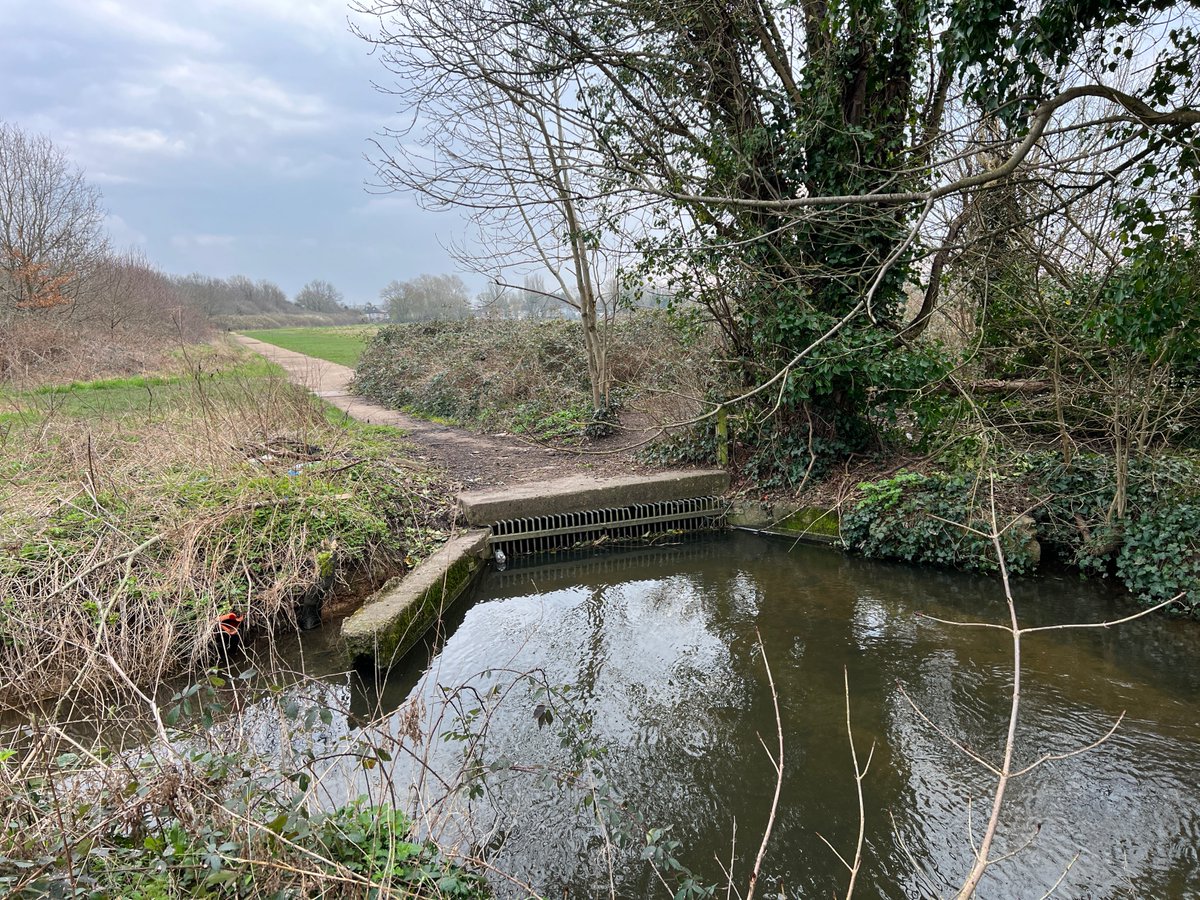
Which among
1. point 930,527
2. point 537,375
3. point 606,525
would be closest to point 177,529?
point 606,525

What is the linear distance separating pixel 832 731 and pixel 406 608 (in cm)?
315

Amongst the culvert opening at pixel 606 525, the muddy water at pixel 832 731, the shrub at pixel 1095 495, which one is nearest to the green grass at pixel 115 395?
the culvert opening at pixel 606 525

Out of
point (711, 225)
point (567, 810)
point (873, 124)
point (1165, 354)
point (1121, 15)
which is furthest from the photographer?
point (711, 225)

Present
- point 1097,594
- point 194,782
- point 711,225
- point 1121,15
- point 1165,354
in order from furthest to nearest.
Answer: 1. point 711,225
2. point 1097,594
3. point 1165,354
4. point 1121,15
5. point 194,782

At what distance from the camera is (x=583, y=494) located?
8.06m

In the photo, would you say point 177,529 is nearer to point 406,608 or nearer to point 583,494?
point 406,608

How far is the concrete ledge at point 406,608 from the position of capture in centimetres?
480

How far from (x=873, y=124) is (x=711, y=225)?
6.95 feet

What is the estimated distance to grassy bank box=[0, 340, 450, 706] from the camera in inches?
181

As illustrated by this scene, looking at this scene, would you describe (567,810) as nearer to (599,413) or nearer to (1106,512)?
(1106,512)

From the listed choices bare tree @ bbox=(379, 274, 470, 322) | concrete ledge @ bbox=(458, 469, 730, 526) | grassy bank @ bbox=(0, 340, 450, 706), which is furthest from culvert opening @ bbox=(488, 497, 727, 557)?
bare tree @ bbox=(379, 274, 470, 322)

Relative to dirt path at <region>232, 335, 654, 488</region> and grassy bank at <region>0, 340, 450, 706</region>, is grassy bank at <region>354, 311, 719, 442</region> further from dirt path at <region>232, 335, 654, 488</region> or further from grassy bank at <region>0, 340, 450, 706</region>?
grassy bank at <region>0, 340, 450, 706</region>

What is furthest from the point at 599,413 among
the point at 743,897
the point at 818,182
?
the point at 743,897

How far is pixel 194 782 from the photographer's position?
2533mm
